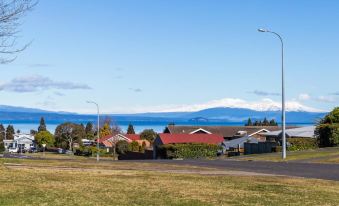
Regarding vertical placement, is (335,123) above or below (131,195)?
above

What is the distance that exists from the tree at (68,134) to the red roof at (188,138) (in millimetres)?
37704

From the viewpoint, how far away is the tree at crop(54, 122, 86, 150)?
4496 inches

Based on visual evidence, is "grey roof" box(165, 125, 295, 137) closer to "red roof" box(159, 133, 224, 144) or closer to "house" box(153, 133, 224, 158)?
"red roof" box(159, 133, 224, 144)

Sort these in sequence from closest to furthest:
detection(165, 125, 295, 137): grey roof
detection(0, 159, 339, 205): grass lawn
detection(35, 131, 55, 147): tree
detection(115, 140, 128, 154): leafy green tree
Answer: detection(0, 159, 339, 205): grass lawn → detection(115, 140, 128, 154): leafy green tree → detection(165, 125, 295, 137): grey roof → detection(35, 131, 55, 147): tree

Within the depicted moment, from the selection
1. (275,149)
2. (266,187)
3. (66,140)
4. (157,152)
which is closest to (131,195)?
(266,187)

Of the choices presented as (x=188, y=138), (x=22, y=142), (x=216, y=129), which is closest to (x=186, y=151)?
(x=188, y=138)

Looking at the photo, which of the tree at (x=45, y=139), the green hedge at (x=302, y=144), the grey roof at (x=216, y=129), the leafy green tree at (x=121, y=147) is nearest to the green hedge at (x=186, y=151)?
the green hedge at (x=302, y=144)

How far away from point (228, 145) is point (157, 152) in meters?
13.4

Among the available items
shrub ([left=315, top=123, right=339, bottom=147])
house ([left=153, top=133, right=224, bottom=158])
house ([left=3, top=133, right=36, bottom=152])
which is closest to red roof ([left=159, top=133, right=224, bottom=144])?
house ([left=153, top=133, right=224, bottom=158])

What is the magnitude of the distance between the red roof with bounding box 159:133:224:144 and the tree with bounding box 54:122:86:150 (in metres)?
37.7

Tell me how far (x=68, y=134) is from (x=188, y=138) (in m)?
43.4

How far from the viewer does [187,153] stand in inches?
2391

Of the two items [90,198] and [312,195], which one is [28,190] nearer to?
[90,198]

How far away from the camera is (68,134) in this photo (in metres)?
116
